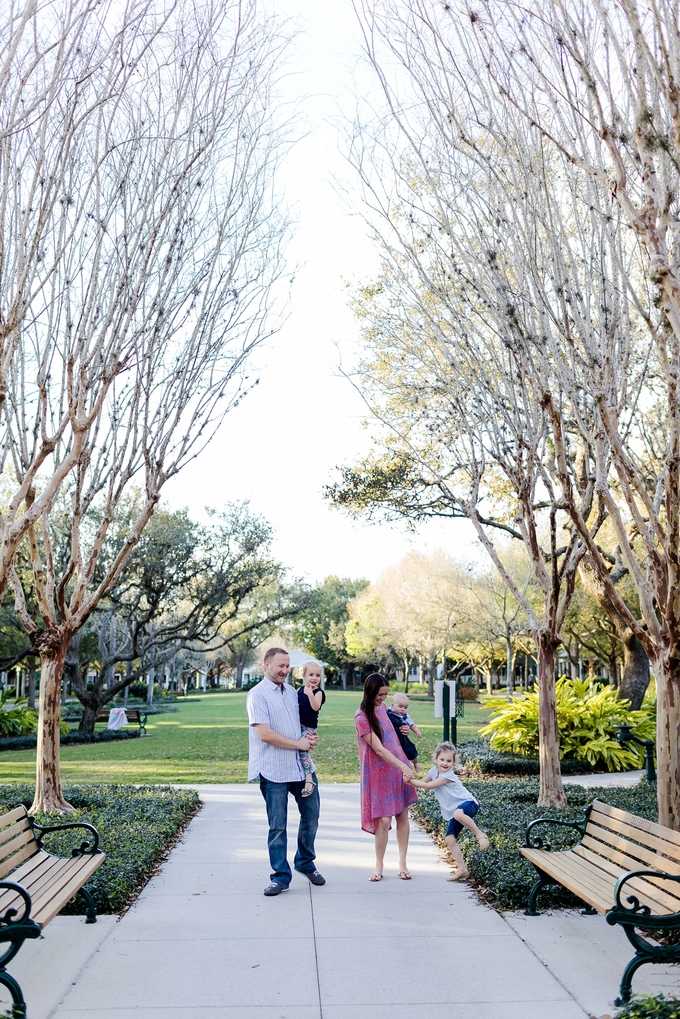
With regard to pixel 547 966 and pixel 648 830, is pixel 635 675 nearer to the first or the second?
pixel 648 830

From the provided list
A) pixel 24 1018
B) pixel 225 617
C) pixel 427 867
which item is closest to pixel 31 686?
pixel 225 617

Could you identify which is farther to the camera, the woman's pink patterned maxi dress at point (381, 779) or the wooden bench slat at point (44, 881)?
the woman's pink patterned maxi dress at point (381, 779)

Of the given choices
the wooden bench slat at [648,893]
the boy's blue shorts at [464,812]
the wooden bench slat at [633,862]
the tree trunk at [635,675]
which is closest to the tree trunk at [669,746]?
the wooden bench slat at [633,862]

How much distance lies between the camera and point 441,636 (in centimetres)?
4872

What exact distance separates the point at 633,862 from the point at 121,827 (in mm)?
5032

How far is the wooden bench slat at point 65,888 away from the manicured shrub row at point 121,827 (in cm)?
31

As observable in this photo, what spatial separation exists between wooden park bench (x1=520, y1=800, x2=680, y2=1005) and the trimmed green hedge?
801 cm

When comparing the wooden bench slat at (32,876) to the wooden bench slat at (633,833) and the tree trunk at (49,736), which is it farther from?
the tree trunk at (49,736)

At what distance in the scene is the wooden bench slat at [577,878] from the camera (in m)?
5.20

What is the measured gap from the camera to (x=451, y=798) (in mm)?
7527

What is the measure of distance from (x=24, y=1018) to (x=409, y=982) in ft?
6.48

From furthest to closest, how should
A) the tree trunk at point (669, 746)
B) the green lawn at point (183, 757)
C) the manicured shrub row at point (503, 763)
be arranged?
the green lawn at point (183, 757) → the manicured shrub row at point (503, 763) → the tree trunk at point (669, 746)

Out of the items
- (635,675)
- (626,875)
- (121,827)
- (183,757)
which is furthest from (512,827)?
(635,675)

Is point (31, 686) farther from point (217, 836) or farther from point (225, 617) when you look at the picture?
point (217, 836)
